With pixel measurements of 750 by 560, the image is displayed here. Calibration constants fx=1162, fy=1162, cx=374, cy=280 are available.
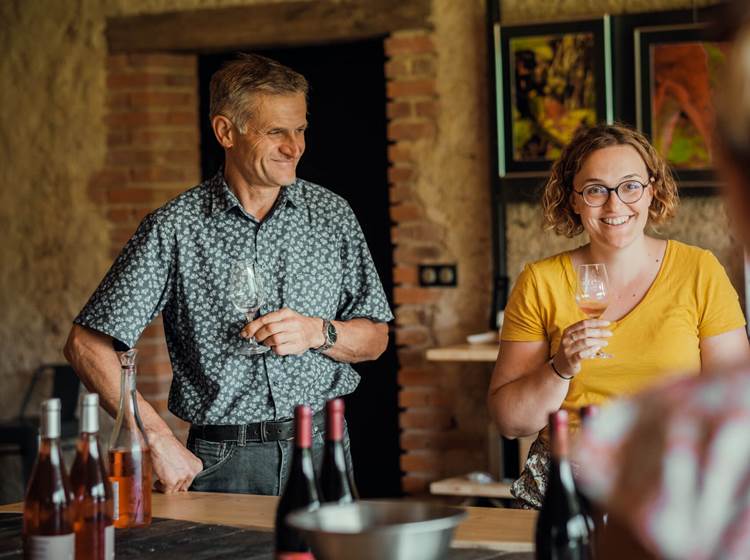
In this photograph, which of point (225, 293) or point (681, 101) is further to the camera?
point (681, 101)

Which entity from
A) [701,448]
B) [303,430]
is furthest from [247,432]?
[701,448]

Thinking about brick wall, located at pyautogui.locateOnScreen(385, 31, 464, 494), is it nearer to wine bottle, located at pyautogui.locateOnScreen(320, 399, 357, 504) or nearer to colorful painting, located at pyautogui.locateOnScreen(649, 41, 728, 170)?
colorful painting, located at pyautogui.locateOnScreen(649, 41, 728, 170)

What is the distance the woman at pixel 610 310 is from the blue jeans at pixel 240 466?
1.65ft

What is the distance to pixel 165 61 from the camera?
5285 millimetres

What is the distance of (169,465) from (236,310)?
0.45m

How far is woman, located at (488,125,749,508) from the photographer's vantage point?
8.17ft

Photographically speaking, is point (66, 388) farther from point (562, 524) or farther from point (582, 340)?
point (562, 524)

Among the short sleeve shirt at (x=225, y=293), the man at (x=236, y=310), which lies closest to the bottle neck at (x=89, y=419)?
the man at (x=236, y=310)

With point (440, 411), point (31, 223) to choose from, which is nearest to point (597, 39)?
point (440, 411)

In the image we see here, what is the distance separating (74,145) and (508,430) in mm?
3385

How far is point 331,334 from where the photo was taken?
9.43 feet

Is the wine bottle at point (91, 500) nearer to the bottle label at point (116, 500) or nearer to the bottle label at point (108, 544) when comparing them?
the bottle label at point (108, 544)

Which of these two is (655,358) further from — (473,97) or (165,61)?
(165,61)

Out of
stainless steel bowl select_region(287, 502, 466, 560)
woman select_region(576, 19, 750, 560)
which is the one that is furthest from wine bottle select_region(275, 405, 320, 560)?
woman select_region(576, 19, 750, 560)
